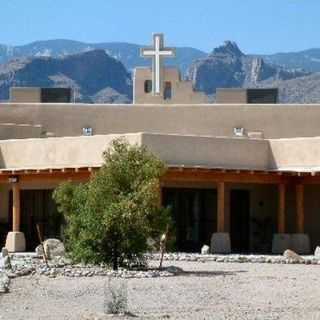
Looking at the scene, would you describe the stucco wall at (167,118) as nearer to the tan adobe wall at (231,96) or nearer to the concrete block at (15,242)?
the tan adobe wall at (231,96)

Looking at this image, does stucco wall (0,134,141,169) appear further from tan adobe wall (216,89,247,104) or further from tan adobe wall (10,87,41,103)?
tan adobe wall (216,89,247,104)

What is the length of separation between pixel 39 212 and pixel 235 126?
9.21m

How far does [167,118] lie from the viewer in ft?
132

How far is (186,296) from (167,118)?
22228 millimetres

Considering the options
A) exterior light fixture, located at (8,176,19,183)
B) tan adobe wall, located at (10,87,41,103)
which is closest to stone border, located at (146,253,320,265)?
exterior light fixture, located at (8,176,19,183)

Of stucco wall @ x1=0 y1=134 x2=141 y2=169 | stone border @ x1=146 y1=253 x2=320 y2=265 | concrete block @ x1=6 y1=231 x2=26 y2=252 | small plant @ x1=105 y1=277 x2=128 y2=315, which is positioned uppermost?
stucco wall @ x1=0 y1=134 x2=141 y2=169

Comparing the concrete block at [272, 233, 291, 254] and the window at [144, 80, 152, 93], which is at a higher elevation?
the window at [144, 80, 152, 93]

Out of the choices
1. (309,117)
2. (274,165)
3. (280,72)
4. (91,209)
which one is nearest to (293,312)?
(91,209)

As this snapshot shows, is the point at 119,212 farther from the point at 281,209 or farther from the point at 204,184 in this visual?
the point at 281,209

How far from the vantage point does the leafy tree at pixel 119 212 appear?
2309 cm

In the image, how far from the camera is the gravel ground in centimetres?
1595

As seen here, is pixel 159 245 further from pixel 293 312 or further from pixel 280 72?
pixel 280 72

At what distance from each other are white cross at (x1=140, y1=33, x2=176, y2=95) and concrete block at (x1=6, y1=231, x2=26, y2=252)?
1428cm

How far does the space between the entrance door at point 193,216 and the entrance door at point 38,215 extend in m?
3.79
